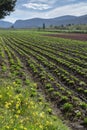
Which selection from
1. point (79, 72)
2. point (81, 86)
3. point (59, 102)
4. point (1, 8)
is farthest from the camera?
point (1, 8)

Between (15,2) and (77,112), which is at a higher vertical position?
(15,2)

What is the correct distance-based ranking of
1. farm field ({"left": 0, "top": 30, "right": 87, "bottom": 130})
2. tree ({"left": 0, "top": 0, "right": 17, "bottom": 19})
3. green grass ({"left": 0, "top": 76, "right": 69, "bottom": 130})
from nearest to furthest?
1. green grass ({"left": 0, "top": 76, "right": 69, "bottom": 130})
2. farm field ({"left": 0, "top": 30, "right": 87, "bottom": 130})
3. tree ({"left": 0, "top": 0, "right": 17, "bottom": 19})

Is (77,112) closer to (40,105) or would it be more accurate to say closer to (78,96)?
(40,105)

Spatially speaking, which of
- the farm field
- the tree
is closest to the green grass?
the farm field

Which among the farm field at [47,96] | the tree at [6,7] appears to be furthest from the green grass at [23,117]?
the tree at [6,7]

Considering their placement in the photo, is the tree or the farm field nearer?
the farm field

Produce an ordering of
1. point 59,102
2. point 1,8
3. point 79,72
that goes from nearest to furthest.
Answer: point 59,102, point 79,72, point 1,8

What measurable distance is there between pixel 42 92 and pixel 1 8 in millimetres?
17531

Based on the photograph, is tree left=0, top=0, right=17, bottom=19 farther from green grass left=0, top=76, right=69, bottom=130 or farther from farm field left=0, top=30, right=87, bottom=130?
green grass left=0, top=76, right=69, bottom=130

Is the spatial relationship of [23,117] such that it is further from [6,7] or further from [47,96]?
[6,7]

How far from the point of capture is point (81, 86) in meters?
16.5

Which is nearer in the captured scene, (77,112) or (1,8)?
(77,112)

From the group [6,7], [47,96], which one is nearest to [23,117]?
[47,96]

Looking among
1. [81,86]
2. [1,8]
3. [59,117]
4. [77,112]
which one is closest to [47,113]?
[59,117]
